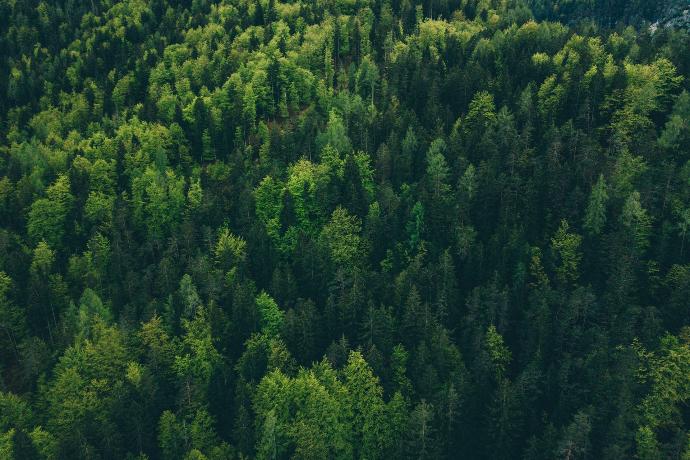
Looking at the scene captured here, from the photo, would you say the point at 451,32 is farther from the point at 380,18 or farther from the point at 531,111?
the point at 531,111

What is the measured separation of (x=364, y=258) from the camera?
94000 mm

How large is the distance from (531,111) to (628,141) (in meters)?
16.3

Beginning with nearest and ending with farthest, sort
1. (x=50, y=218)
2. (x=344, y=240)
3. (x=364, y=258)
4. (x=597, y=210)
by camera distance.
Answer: (x=597, y=210) < (x=364, y=258) < (x=344, y=240) < (x=50, y=218)

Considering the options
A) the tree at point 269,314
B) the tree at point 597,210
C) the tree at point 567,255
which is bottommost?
the tree at point 269,314

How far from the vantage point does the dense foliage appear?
71.5m

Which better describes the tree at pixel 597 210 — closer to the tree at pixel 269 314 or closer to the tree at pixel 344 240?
the tree at pixel 344 240

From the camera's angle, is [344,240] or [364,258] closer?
[364,258]

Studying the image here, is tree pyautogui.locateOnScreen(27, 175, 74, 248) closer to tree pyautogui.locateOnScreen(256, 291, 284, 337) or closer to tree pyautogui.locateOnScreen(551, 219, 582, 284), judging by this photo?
tree pyautogui.locateOnScreen(256, 291, 284, 337)

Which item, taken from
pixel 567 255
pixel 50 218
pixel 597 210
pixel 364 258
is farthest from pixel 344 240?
pixel 50 218

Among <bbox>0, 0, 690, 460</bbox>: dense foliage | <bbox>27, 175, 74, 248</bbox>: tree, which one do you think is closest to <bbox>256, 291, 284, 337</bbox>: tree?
<bbox>0, 0, 690, 460</bbox>: dense foliage

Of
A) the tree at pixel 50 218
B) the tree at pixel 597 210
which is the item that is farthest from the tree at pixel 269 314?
the tree at pixel 597 210

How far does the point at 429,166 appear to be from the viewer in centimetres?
10288

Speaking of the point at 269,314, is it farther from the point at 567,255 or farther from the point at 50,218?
the point at 50,218

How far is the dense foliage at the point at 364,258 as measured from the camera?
235 feet
